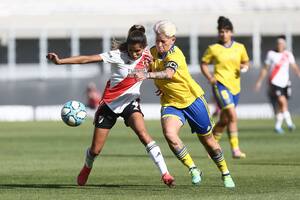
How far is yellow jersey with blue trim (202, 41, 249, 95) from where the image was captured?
19.5m

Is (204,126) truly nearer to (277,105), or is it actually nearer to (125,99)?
(125,99)

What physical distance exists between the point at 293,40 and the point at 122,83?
1883 inches

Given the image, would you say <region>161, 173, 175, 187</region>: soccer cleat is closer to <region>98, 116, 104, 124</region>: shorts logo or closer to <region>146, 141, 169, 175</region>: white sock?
<region>146, 141, 169, 175</region>: white sock

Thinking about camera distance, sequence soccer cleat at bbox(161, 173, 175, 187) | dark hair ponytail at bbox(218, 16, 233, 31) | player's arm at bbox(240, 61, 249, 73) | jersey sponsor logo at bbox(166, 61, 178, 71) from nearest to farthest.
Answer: jersey sponsor logo at bbox(166, 61, 178, 71)
soccer cleat at bbox(161, 173, 175, 187)
dark hair ponytail at bbox(218, 16, 233, 31)
player's arm at bbox(240, 61, 249, 73)

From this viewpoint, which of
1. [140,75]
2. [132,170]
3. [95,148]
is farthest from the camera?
[132,170]

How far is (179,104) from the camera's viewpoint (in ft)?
45.1

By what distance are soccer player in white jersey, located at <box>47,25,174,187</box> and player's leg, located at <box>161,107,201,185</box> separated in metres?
0.25

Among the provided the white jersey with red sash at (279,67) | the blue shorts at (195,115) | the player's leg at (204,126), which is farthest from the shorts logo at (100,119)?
the white jersey with red sash at (279,67)

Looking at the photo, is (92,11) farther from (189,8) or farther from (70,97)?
(70,97)

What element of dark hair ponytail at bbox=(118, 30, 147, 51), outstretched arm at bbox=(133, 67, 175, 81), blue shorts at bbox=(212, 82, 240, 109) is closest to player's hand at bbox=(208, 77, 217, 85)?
blue shorts at bbox=(212, 82, 240, 109)

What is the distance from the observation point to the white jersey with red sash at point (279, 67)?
94.8 feet

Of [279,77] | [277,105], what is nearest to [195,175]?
[279,77]

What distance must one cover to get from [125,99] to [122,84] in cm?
20

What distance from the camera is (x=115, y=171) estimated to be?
1670cm
